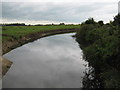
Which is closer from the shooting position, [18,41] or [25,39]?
[18,41]

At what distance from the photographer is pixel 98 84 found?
28.0 metres

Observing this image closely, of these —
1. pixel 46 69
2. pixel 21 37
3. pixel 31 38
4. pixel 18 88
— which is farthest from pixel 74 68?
pixel 31 38

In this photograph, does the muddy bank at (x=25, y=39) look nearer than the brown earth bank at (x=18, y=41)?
No

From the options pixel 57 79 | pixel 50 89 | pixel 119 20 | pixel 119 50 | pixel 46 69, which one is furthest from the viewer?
pixel 119 20

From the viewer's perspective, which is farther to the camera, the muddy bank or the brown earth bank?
the muddy bank

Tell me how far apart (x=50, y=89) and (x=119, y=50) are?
11.3 metres

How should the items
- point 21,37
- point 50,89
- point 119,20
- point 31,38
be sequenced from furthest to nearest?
point 31,38, point 21,37, point 119,20, point 50,89

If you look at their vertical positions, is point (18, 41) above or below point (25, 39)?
below

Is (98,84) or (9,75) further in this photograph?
(9,75)

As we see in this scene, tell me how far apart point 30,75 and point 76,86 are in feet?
33.1

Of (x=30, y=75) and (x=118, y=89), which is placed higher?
(x=118, y=89)

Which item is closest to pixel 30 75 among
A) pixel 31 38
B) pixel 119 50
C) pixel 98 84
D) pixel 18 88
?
pixel 18 88

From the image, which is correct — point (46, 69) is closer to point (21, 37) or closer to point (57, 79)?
point (57, 79)

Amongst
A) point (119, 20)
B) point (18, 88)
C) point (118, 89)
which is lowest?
point (18, 88)
